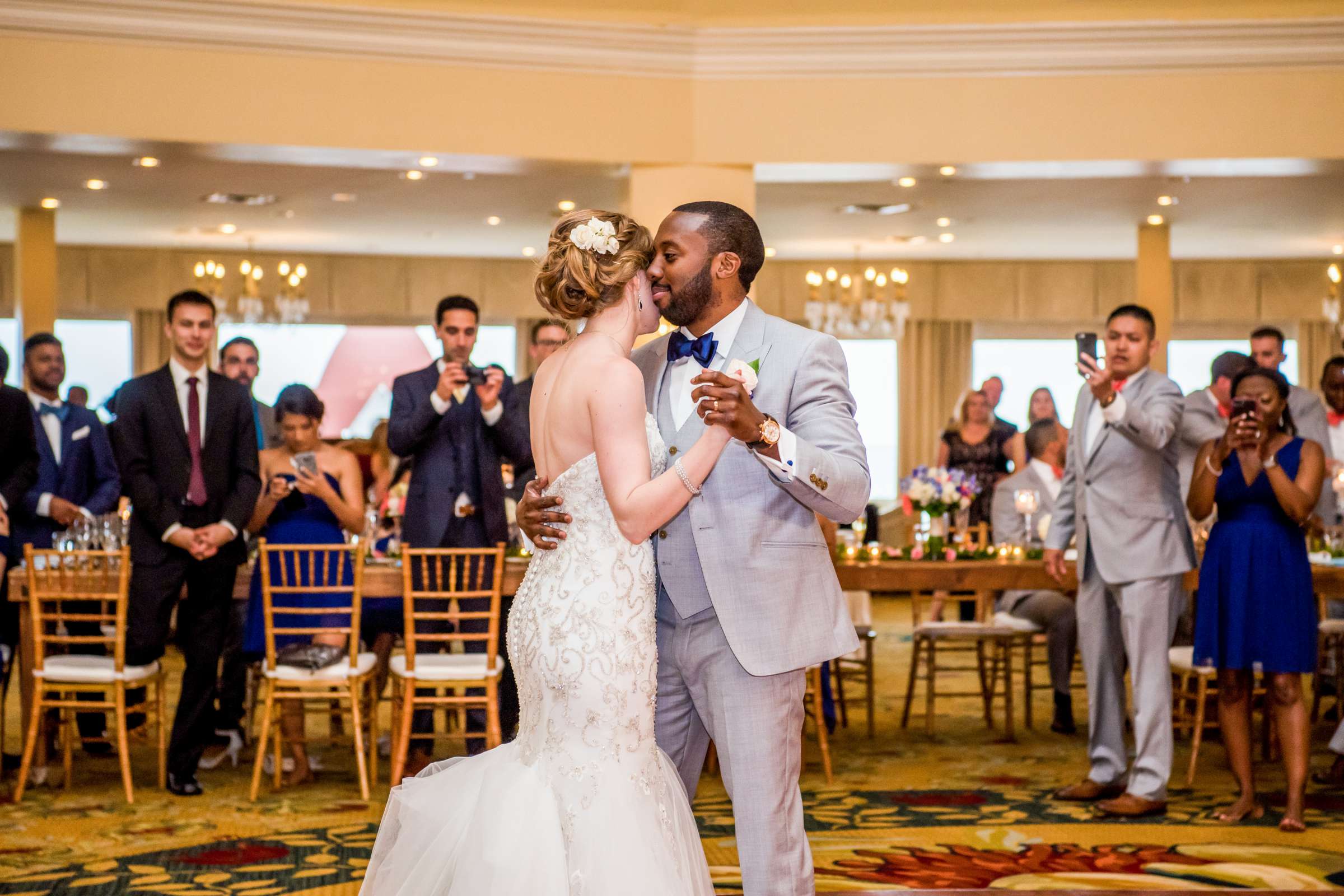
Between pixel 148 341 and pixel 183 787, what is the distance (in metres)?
10.1

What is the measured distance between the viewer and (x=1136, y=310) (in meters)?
5.39

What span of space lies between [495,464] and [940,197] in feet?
20.4

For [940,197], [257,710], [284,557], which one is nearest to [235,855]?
[284,557]

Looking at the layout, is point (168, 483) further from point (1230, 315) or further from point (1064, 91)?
point (1230, 315)

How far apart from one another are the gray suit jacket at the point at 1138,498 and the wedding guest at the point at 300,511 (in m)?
3.10

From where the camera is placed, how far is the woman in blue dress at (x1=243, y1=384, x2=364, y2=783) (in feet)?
20.0

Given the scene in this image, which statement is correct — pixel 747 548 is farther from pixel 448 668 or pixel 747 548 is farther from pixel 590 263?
pixel 448 668

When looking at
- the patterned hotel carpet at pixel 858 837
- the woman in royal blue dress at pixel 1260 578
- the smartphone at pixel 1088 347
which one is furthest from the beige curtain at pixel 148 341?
the woman in royal blue dress at pixel 1260 578

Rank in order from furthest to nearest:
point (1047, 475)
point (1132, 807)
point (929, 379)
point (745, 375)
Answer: point (929, 379) → point (1047, 475) → point (1132, 807) → point (745, 375)

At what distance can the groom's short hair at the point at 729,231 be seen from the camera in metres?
3.02

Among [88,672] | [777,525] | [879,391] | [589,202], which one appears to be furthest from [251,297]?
[777,525]

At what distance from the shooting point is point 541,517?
9.86 ft

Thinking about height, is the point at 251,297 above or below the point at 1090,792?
above

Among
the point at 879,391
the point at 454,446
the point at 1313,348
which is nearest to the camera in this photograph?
the point at 454,446
